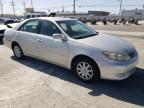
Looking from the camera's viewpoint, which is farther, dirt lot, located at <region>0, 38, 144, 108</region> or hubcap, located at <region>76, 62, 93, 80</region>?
hubcap, located at <region>76, 62, 93, 80</region>

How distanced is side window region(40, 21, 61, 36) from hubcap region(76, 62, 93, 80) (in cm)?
111

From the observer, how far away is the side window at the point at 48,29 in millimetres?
5400

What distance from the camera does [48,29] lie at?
562 centimetres

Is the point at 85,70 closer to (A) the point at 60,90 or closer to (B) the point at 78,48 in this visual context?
(B) the point at 78,48

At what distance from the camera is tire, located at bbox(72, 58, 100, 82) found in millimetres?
4598

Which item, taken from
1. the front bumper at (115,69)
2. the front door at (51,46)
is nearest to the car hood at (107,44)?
the front bumper at (115,69)

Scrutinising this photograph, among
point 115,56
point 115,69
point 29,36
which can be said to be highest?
point 29,36

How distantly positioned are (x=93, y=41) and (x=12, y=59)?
3546 mm

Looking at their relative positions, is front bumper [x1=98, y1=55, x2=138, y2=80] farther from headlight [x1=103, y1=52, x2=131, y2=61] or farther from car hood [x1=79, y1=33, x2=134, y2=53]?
car hood [x1=79, y1=33, x2=134, y2=53]

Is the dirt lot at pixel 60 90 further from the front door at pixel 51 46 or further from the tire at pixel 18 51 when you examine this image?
the tire at pixel 18 51

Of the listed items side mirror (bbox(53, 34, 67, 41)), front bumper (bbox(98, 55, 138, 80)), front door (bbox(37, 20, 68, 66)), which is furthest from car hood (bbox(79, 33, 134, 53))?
front door (bbox(37, 20, 68, 66))

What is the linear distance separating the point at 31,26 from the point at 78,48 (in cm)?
217

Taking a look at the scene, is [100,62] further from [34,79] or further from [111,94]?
[34,79]

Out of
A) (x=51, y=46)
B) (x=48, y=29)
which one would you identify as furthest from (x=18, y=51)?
(x=51, y=46)
